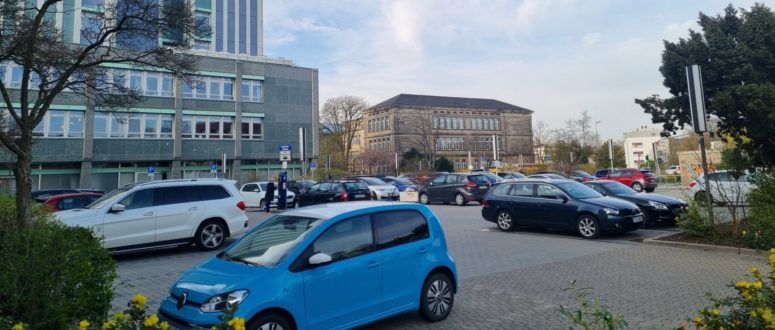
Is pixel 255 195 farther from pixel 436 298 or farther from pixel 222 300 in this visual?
pixel 222 300

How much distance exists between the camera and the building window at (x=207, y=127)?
145 feet

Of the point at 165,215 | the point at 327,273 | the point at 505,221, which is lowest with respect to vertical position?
the point at 505,221

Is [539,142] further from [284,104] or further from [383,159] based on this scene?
[284,104]

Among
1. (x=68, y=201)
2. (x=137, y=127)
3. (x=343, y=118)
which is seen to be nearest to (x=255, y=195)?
(x=68, y=201)

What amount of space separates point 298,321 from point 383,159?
2909 inches

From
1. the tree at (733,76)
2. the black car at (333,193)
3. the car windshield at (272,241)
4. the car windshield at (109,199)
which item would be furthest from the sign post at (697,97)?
the black car at (333,193)

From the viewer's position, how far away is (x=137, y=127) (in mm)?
42094

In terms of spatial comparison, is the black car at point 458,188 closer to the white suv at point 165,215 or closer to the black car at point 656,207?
the black car at point 656,207

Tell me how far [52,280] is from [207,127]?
4469 cm

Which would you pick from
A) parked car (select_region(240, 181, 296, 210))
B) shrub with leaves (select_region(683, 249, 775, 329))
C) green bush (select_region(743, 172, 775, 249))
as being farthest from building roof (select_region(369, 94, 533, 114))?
shrub with leaves (select_region(683, 249, 775, 329))

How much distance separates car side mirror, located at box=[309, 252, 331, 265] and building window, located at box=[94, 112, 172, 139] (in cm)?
4164

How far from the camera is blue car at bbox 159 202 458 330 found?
4.29 metres

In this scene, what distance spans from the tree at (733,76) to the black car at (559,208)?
117 inches

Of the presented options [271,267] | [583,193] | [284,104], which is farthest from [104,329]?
[284,104]
